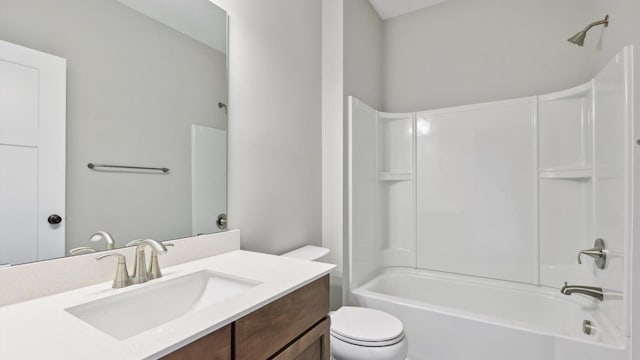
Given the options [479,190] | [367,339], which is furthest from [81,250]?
[479,190]

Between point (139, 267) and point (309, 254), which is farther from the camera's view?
point (309, 254)

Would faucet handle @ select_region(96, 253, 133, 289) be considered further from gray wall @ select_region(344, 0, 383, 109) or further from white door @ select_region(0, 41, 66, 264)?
gray wall @ select_region(344, 0, 383, 109)

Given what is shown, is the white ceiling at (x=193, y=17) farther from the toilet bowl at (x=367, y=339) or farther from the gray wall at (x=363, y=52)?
the toilet bowl at (x=367, y=339)

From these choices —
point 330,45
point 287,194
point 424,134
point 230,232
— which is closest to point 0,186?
point 230,232

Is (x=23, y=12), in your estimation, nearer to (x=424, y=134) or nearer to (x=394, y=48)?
(x=424, y=134)

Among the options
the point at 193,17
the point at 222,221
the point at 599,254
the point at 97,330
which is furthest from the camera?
the point at 599,254

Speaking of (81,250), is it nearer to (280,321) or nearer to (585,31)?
(280,321)

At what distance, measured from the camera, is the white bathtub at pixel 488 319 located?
152 centimetres

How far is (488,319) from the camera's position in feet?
5.63

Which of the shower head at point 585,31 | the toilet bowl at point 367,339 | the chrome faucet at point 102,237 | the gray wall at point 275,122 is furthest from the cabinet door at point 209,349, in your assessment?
the shower head at point 585,31

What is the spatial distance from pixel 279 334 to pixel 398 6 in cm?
278

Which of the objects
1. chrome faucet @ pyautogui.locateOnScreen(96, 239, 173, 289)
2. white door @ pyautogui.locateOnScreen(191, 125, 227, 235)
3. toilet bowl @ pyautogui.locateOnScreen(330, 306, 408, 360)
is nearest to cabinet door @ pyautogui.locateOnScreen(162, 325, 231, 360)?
chrome faucet @ pyautogui.locateOnScreen(96, 239, 173, 289)

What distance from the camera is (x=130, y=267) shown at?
1.00 m

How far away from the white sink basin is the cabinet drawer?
0.14m
